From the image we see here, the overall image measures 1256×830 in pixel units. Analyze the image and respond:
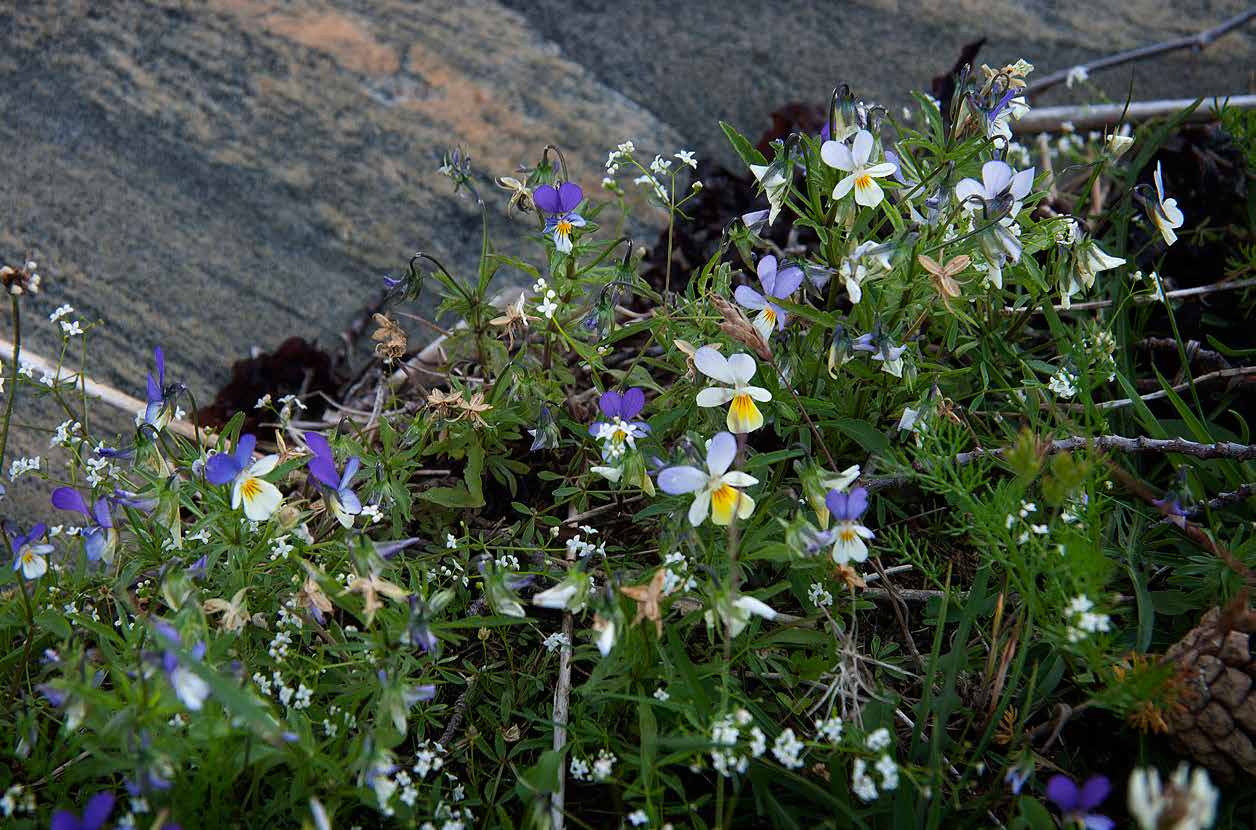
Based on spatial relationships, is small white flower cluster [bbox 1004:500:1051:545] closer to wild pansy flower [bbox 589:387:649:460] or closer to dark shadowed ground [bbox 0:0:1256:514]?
wild pansy flower [bbox 589:387:649:460]

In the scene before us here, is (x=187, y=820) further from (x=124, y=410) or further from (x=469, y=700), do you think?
(x=124, y=410)

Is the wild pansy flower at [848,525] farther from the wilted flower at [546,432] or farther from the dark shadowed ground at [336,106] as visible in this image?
the dark shadowed ground at [336,106]

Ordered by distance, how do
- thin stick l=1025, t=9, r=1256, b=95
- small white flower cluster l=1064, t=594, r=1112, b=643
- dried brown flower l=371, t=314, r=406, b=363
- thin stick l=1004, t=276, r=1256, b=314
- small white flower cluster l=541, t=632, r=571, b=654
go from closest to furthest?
1. small white flower cluster l=1064, t=594, r=1112, b=643
2. small white flower cluster l=541, t=632, r=571, b=654
3. dried brown flower l=371, t=314, r=406, b=363
4. thin stick l=1004, t=276, r=1256, b=314
5. thin stick l=1025, t=9, r=1256, b=95

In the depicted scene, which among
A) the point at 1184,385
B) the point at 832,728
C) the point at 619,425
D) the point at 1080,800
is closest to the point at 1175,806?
the point at 1080,800

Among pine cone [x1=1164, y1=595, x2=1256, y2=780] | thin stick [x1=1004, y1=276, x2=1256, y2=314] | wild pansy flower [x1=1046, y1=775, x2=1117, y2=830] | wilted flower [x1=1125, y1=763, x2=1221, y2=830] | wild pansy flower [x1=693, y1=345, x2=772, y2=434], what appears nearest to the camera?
wilted flower [x1=1125, y1=763, x2=1221, y2=830]

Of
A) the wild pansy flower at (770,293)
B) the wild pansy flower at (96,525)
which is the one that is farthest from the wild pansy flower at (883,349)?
the wild pansy flower at (96,525)

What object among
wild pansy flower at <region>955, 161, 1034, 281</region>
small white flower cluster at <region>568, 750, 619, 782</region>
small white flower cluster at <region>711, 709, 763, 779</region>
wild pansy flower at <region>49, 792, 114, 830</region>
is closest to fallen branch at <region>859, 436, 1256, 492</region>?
wild pansy flower at <region>955, 161, 1034, 281</region>

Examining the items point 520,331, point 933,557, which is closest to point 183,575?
point 520,331
